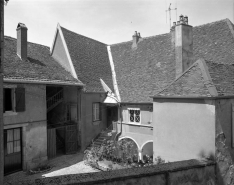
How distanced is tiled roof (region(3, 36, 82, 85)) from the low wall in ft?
27.5

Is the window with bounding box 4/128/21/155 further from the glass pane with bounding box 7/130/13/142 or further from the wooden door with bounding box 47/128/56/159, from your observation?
the wooden door with bounding box 47/128/56/159

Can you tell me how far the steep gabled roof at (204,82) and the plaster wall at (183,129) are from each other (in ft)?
1.22

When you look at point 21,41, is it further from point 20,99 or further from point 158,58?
point 158,58

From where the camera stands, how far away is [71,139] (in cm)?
1475

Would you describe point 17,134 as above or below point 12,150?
above

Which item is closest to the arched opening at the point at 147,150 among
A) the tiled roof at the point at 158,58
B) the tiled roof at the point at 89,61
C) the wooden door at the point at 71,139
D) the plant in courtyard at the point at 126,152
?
the plant in courtyard at the point at 126,152

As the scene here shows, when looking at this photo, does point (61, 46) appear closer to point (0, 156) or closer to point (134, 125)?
point (134, 125)

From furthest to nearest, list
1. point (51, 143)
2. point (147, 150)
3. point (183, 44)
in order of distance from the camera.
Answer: point (147, 150) → point (51, 143) → point (183, 44)

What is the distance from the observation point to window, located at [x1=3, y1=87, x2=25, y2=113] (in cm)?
1113

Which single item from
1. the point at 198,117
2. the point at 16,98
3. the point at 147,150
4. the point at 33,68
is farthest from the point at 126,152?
the point at 33,68

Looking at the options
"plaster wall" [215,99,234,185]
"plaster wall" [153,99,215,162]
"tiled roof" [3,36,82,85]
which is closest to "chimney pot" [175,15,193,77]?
"plaster wall" [153,99,215,162]

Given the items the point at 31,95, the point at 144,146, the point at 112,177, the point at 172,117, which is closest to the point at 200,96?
the point at 172,117

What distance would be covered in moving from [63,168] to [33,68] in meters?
6.72

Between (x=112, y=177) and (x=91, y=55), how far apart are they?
48.5ft
